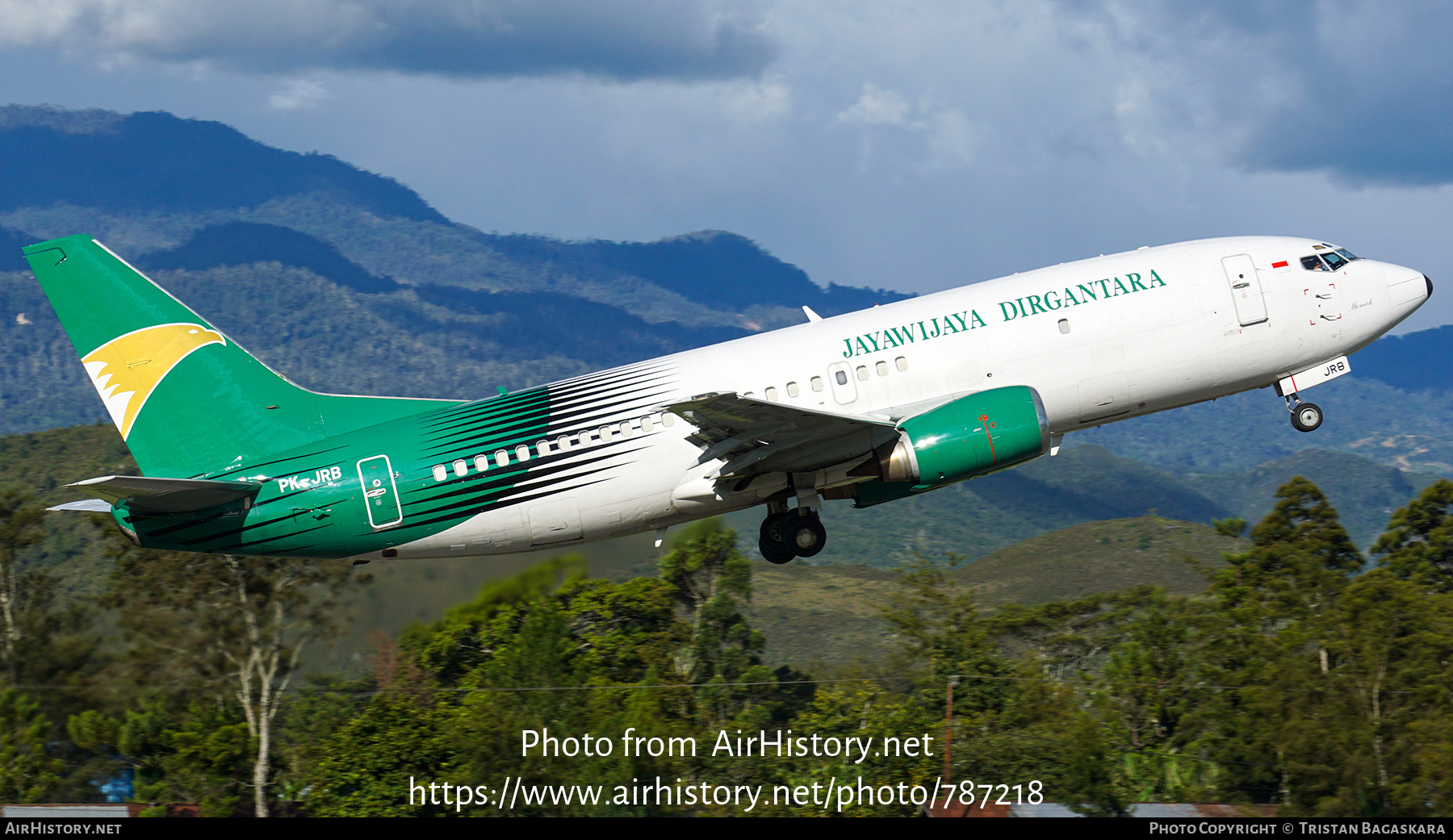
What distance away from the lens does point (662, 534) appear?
29328mm

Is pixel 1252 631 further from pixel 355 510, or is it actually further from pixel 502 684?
pixel 355 510

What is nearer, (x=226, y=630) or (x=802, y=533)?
(x=802, y=533)

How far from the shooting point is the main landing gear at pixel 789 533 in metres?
29.5

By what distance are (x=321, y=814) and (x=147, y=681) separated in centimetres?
750

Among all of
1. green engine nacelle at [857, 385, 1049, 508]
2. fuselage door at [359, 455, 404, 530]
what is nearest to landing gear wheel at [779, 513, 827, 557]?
green engine nacelle at [857, 385, 1049, 508]

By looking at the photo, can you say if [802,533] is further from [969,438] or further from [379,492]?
[379,492]

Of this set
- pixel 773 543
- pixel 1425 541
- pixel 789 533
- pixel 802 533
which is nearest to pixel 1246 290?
pixel 802 533

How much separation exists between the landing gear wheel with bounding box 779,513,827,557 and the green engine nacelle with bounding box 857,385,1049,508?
3.14m

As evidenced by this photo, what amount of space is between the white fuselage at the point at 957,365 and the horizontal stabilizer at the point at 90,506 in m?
5.91

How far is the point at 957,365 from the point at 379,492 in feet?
Result: 39.9

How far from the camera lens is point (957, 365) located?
27.7 meters

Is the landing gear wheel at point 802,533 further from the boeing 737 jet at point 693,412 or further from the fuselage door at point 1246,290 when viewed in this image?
the fuselage door at point 1246,290

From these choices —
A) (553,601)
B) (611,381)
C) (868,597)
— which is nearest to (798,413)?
(611,381)

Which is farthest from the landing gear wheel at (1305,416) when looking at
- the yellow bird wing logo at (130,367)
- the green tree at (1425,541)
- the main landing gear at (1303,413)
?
the green tree at (1425,541)
